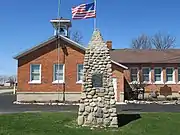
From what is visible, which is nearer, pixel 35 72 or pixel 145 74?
pixel 35 72

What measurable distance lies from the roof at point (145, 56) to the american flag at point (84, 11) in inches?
677

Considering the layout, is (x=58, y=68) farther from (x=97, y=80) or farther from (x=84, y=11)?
(x=97, y=80)

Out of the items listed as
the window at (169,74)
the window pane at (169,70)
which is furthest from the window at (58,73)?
the window pane at (169,70)

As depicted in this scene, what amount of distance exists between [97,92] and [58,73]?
16.4m

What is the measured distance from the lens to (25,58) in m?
29.6

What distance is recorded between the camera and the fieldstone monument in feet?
44.1

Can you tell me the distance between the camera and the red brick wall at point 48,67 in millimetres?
29281

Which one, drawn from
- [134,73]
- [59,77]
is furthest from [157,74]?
[59,77]

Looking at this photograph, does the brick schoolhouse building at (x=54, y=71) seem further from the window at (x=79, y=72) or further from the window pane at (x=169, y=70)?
the window pane at (x=169, y=70)

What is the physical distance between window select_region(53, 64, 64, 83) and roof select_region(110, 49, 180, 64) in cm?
929

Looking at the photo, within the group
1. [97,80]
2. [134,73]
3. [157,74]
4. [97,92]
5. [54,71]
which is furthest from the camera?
[134,73]

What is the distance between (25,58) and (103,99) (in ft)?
58.0

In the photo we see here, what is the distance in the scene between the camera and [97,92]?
1366 centimetres

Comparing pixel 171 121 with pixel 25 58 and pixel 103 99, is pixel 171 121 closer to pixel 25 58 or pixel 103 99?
pixel 103 99
